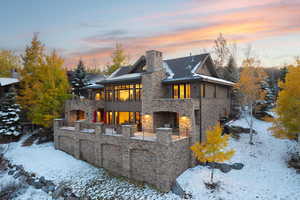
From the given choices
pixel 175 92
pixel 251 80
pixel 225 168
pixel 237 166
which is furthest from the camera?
pixel 251 80

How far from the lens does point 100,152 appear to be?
55.4 feet

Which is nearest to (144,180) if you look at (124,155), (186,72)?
(124,155)

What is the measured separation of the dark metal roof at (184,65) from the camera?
18009 mm

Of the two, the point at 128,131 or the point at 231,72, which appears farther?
the point at 231,72

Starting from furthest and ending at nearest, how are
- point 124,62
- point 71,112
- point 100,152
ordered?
1. point 124,62
2. point 71,112
3. point 100,152

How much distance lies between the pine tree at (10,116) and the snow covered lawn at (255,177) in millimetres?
22533

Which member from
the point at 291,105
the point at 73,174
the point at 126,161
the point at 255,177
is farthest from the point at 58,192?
the point at 291,105

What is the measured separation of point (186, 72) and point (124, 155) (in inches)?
394

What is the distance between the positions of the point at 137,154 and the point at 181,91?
7.51 m

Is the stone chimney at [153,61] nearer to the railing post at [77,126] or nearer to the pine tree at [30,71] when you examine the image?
the railing post at [77,126]

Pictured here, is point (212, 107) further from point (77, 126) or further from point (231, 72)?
point (77, 126)

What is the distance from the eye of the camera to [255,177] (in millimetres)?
13781

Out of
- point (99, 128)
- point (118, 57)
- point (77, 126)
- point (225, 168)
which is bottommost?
point (225, 168)

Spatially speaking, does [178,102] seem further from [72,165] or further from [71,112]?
[71,112]
